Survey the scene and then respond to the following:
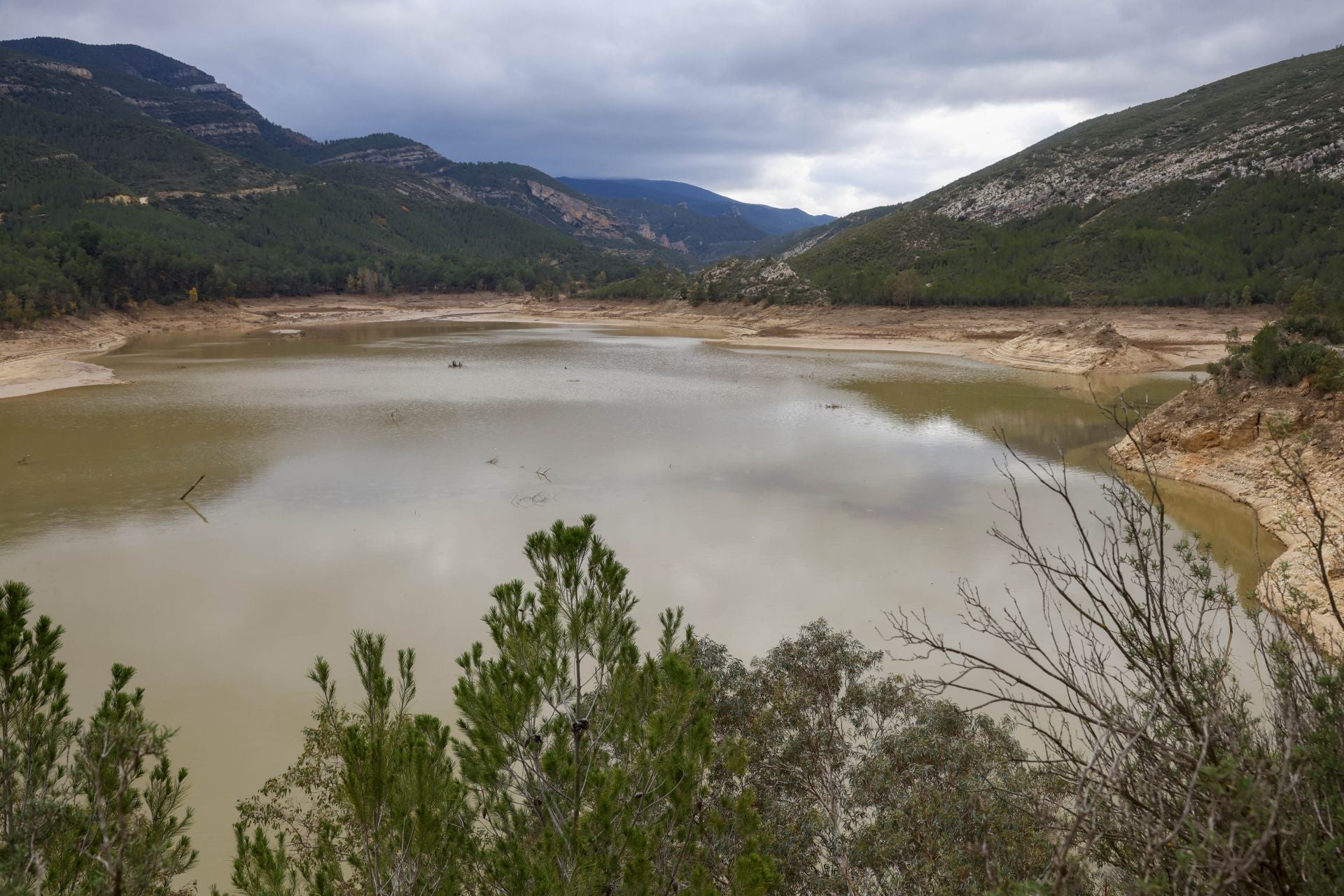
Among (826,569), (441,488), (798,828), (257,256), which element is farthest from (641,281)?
(798,828)

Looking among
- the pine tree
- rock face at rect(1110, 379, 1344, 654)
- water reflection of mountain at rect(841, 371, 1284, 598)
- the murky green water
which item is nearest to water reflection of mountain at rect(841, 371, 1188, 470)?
water reflection of mountain at rect(841, 371, 1284, 598)

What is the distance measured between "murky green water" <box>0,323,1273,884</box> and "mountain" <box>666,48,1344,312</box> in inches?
879

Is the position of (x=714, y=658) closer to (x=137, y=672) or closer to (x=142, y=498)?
(x=137, y=672)

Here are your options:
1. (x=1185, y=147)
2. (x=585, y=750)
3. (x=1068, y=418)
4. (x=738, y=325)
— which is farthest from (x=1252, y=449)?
(x=1185, y=147)

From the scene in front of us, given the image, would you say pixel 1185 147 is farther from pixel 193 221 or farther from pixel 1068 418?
pixel 193 221

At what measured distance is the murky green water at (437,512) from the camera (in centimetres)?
904

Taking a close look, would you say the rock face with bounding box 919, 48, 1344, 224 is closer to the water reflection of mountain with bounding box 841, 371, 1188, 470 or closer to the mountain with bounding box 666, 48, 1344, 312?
the mountain with bounding box 666, 48, 1344, 312

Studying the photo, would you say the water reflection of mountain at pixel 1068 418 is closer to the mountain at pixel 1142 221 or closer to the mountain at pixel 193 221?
the mountain at pixel 1142 221

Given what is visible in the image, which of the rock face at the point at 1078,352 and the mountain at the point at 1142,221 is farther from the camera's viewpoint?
the mountain at the point at 1142,221

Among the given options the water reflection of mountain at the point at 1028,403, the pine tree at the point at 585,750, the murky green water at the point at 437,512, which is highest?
the pine tree at the point at 585,750

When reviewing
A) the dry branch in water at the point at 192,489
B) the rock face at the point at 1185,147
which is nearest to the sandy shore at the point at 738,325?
the dry branch in water at the point at 192,489

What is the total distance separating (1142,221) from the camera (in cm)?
5575

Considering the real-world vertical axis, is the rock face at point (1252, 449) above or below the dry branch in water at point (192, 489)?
above

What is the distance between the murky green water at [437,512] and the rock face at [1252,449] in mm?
732
